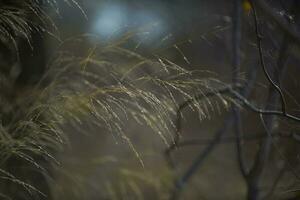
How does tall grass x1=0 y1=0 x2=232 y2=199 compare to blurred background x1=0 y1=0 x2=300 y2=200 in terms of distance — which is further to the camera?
blurred background x1=0 y1=0 x2=300 y2=200

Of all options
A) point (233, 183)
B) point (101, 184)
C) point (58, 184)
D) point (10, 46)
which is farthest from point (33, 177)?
point (233, 183)

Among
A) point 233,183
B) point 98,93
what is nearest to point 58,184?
point 98,93

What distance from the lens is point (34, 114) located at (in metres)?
2.56

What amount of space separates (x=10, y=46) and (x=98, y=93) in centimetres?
72

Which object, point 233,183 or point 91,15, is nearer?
point 91,15

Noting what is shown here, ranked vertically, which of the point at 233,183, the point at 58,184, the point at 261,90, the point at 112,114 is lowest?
the point at 233,183

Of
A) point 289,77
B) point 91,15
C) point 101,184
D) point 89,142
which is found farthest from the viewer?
point 89,142

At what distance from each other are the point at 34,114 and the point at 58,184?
28.0 inches

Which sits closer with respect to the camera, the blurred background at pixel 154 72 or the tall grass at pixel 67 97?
the tall grass at pixel 67 97

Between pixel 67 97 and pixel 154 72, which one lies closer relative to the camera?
pixel 67 97

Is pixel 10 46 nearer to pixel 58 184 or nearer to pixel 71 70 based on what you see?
pixel 71 70

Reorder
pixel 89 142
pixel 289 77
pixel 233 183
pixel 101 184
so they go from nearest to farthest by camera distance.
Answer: pixel 289 77 < pixel 101 184 < pixel 89 142 < pixel 233 183

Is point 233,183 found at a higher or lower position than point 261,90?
lower

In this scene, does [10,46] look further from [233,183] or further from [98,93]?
[233,183]
